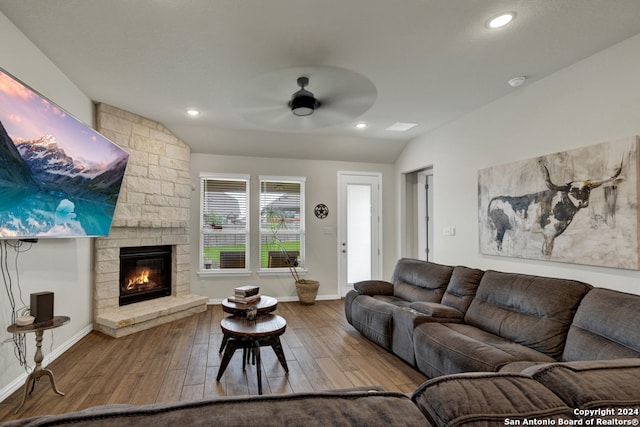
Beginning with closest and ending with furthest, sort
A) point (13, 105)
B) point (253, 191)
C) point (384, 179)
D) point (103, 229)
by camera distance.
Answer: point (13, 105)
point (103, 229)
point (253, 191)
point (384, 179)

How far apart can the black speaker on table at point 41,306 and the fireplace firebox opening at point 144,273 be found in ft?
6.49

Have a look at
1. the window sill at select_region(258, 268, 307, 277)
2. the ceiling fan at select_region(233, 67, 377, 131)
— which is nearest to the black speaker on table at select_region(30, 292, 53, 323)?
the ceiling fan at select_region(233, 67, 377, 131)

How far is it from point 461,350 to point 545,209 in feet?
5.86

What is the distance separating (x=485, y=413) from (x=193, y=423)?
2.09 ft

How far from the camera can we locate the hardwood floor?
254 centimetres

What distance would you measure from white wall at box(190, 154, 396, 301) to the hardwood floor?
1461 mm

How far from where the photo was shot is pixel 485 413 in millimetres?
738

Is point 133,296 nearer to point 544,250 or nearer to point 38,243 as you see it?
point 38,243

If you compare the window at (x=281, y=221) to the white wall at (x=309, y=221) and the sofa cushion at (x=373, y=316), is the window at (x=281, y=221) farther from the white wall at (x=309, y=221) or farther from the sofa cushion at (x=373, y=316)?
the sofa cushion at (x=373, y=316)

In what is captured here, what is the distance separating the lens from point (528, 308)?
267 cm

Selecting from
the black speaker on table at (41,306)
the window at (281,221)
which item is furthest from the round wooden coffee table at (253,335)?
the window at (281,221)

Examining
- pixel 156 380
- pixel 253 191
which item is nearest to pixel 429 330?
pixel 156 380

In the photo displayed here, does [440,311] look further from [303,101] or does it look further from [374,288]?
[303,101]

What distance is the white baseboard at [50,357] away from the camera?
2.50 m
